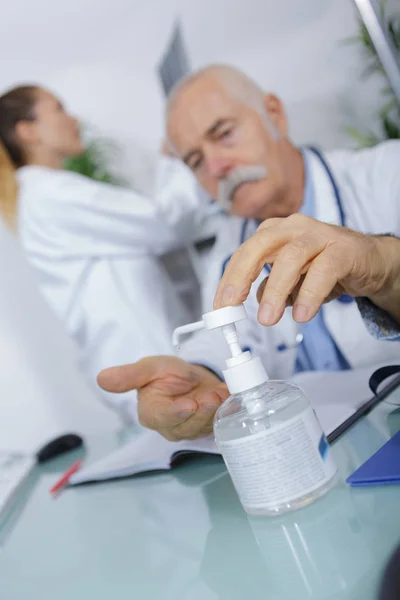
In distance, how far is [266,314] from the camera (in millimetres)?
518

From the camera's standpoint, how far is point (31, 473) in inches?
46.1

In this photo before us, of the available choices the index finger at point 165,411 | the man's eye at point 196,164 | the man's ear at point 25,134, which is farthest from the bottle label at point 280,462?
Answer: the man's ear at point 25,134

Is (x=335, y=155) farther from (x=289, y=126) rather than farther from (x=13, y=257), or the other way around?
(x=13, y=257)

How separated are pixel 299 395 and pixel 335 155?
0.91 meters

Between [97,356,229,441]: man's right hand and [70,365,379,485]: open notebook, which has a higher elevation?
[97,356,229,441]: man's right hand

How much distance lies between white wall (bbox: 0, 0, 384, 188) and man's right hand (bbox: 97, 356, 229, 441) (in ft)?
2.63

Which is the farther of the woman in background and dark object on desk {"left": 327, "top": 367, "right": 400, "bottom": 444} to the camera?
the woman in background

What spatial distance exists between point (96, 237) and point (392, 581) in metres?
1.33

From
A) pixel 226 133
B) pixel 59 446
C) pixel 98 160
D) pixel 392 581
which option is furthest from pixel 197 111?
pixel 392 581

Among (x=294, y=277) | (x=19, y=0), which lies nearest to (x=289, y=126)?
(x=19, y=0)

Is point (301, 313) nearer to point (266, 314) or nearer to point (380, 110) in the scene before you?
point (266, 314)

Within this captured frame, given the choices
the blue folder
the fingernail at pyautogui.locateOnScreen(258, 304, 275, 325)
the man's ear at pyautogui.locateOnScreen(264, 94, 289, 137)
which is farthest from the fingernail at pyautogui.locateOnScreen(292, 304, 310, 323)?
the man's ear at pyautogui.locateOnScreen(264, 94, 289, 137)

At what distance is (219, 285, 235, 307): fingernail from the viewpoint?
0.49m

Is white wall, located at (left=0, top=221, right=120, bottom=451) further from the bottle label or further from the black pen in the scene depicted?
the bottle label
